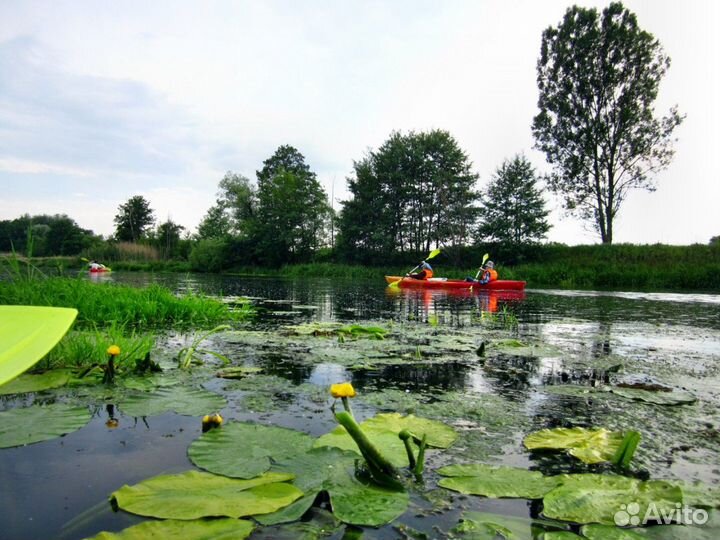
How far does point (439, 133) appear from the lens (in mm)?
24062

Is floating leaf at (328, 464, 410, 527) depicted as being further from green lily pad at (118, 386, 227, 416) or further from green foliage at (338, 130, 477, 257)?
green foliage at (338, 130, 477, 257)

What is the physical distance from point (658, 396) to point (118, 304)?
441 cm

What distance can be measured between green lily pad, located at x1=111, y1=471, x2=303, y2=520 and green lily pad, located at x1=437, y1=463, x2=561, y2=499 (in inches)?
16.1

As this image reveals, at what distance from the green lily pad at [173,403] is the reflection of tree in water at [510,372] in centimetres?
130

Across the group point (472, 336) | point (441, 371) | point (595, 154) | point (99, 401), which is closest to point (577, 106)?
point (595, 154)

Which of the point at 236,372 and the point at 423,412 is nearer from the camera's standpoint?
the point at 423,412

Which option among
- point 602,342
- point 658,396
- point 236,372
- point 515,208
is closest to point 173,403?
point 236,372

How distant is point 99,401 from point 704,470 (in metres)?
2.14

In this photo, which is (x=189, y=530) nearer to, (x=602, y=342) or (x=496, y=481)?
(x=496, y=481)

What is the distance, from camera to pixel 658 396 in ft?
6.58

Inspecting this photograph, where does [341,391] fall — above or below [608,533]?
above

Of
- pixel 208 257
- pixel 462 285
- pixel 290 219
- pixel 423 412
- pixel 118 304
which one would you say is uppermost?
pixel 290 219

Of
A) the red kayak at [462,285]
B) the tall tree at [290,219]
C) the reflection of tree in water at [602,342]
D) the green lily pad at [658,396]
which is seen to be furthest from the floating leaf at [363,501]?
the tall tree at [290,219]

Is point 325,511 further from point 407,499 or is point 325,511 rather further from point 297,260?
point 297,260
